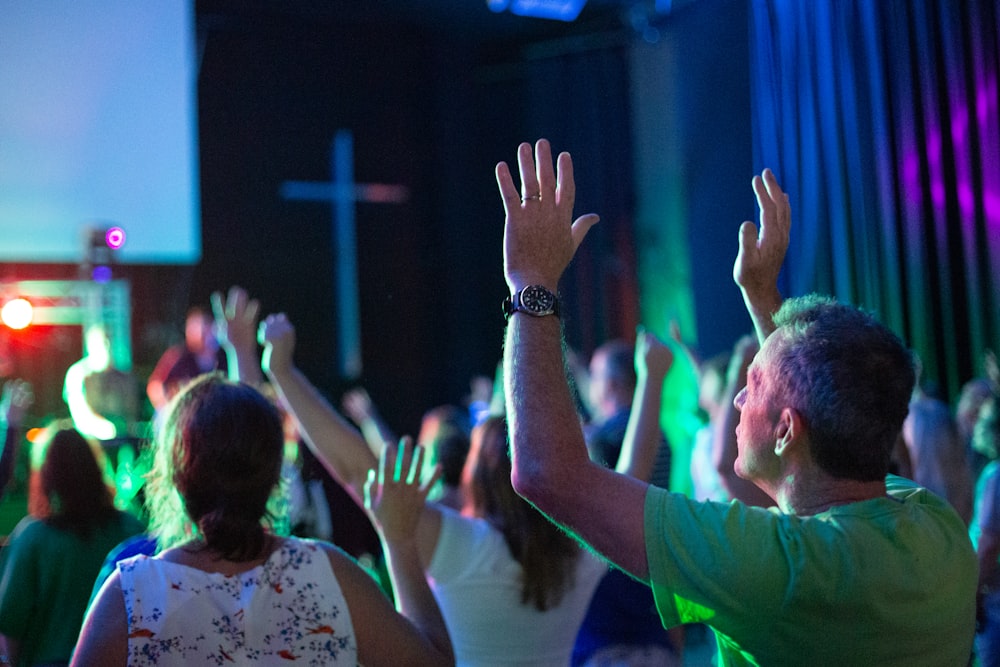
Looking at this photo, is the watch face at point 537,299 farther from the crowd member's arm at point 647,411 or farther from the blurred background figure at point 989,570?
the blurred background figure at point 989,570

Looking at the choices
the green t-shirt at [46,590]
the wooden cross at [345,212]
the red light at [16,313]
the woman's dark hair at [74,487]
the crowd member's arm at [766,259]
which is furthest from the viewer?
the wooden cross at [345,212]

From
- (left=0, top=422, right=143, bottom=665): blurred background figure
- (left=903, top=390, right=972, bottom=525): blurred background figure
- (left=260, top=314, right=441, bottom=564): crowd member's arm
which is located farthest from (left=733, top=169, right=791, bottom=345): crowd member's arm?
(left=903, top=390, right=972, bottom=525): blurred background figure

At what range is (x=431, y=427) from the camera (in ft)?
11.8

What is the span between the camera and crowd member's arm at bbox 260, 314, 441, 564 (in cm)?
188

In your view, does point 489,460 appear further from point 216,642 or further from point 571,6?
point 571,6

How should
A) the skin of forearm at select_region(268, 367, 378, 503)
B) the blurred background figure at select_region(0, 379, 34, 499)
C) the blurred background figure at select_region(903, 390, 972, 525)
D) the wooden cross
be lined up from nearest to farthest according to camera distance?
the skin of forearm at select_region(268, 367, 378, 503) → the blurred background figure at select_region(0, 379, 34, 499) → the blurred background figure at select_region(903, 390, 972, 525) → the wooden cross

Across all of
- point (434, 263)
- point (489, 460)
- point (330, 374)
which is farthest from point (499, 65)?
point (489, 460)

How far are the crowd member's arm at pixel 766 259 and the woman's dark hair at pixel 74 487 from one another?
1592 mm

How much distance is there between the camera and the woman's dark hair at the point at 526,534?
1868 mm

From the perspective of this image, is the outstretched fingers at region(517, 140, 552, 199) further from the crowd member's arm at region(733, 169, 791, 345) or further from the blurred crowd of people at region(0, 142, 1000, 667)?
the crowd member's arm at region(733, 169, 791, 345)

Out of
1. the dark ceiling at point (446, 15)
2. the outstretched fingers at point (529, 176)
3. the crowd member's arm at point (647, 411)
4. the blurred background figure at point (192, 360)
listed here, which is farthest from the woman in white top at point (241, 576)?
the dark ceiling at point (446, 15)

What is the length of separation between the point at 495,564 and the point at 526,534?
0.28ft

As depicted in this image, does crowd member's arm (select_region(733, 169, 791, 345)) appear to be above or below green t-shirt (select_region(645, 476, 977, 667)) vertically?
above

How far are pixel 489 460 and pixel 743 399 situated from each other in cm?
83
